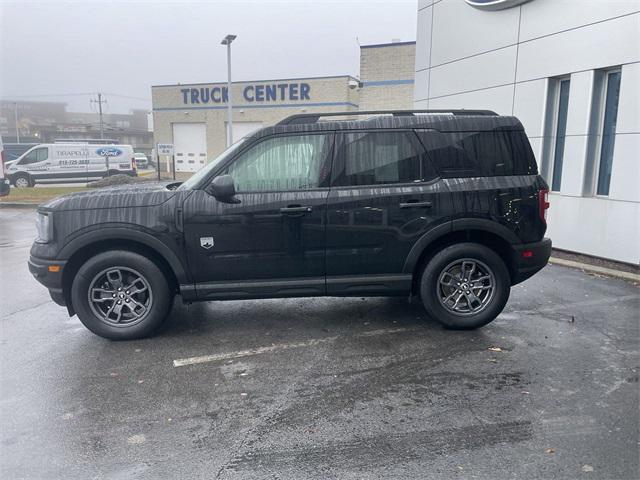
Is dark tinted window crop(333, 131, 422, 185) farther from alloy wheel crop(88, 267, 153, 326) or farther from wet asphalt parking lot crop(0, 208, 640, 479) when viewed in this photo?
alloy wheel crop(88, 267, 153, 326)

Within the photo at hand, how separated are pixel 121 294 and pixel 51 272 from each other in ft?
2.08

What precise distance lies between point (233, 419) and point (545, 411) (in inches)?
83.8

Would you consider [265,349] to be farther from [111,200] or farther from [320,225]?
[111,200]

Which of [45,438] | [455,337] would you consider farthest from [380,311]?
[45,438]

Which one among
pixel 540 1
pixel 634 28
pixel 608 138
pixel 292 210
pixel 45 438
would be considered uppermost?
pixel 540 1

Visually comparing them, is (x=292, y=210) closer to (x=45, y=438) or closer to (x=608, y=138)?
(x=45, y=438)

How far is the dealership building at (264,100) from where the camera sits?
2653 cm

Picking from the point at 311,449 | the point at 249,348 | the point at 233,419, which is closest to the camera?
the point at 311,449

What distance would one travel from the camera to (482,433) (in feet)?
10.6

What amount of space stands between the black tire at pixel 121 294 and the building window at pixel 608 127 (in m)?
7.15

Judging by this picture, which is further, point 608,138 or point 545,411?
point 608,138

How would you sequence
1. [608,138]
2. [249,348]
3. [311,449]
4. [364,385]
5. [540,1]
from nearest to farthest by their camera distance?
[311,449] → [364,385] → [249,348] → [608,138] → [540,1]

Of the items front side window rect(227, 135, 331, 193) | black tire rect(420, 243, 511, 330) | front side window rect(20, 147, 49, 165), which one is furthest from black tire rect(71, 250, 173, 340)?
front side window rect(20, 147, 49, 165)

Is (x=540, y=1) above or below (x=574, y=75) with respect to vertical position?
above
